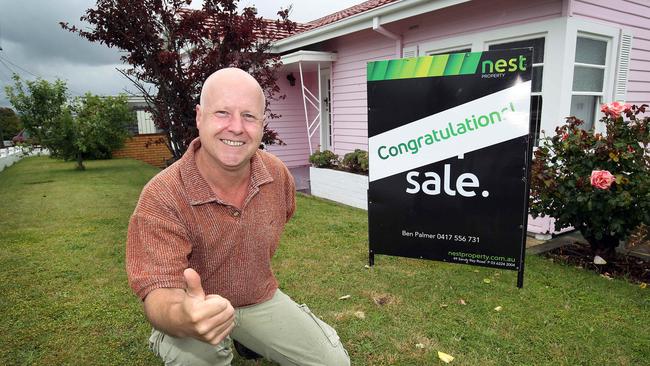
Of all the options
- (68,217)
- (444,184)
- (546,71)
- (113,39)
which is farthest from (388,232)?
(68,217)

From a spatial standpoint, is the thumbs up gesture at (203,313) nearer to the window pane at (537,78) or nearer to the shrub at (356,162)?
the window pane at (537,78)

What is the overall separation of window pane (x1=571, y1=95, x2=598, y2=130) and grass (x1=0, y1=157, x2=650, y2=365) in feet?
7.64

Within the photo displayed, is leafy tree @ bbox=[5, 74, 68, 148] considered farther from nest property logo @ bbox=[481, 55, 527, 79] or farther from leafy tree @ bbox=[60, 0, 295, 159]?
nest property logo @ bbox=[481, 55, 527, 79]

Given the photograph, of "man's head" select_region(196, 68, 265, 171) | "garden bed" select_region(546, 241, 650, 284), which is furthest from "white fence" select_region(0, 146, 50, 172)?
"garden bed" select_region(546, 241, 650, 284)

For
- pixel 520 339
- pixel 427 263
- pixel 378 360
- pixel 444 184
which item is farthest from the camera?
pixel 427 263

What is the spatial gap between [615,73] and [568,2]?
5.12ft

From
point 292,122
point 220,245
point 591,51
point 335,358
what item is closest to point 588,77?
point 591,51

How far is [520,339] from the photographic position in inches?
109

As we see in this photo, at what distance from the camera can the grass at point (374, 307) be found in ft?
8.72

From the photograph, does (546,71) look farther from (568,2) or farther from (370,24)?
(370,24)

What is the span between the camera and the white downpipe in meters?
6.66

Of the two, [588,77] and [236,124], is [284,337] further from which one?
[588,77]

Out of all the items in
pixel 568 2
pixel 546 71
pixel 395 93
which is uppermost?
pixel 568 2

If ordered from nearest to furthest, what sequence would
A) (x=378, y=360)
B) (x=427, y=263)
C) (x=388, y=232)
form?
(x=378, y=360), (x=388, y=232), (x=427, y=263)
